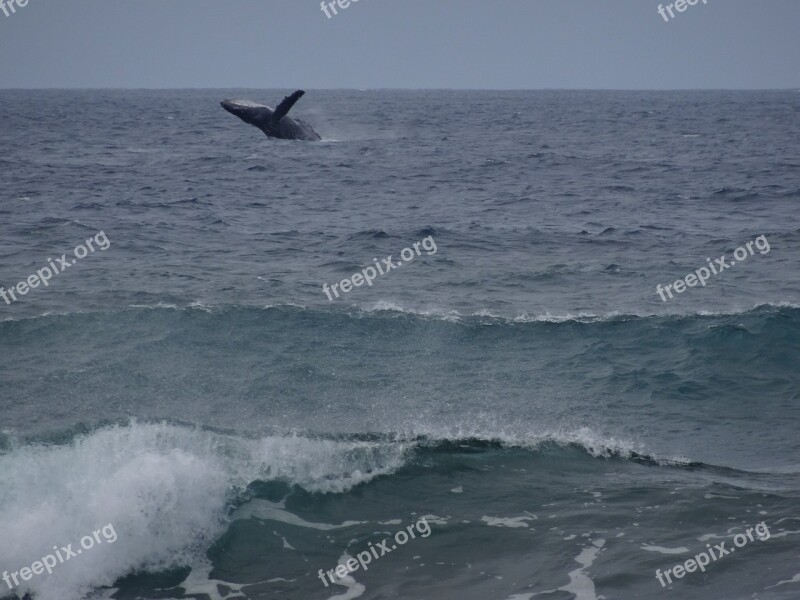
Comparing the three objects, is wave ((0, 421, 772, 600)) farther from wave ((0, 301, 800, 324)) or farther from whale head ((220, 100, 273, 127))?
whale head ((220, 100, 273, 127))

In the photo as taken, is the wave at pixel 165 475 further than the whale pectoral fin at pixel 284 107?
No

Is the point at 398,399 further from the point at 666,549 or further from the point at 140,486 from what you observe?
the point at 666,549

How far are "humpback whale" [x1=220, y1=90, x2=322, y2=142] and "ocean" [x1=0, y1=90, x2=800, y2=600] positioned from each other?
23.0 feet

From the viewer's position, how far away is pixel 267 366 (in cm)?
1798

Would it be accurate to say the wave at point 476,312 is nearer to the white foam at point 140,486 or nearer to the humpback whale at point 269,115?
the white foam at point 140,486

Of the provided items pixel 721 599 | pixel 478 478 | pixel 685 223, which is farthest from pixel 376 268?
pixel 721 599

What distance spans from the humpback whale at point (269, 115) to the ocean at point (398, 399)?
7015 millimetres

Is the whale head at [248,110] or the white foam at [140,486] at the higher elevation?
the whale head at [248,110]

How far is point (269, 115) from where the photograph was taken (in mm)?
42656

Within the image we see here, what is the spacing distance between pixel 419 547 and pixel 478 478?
2.41m

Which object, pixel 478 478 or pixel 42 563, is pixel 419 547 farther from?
pixel 42 563

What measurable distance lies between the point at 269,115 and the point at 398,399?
29.2 m

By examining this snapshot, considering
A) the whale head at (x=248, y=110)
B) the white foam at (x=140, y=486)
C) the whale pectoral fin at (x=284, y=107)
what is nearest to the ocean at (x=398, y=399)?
the white foam at (x=140, y=486)

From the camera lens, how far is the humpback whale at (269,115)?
128 ft
